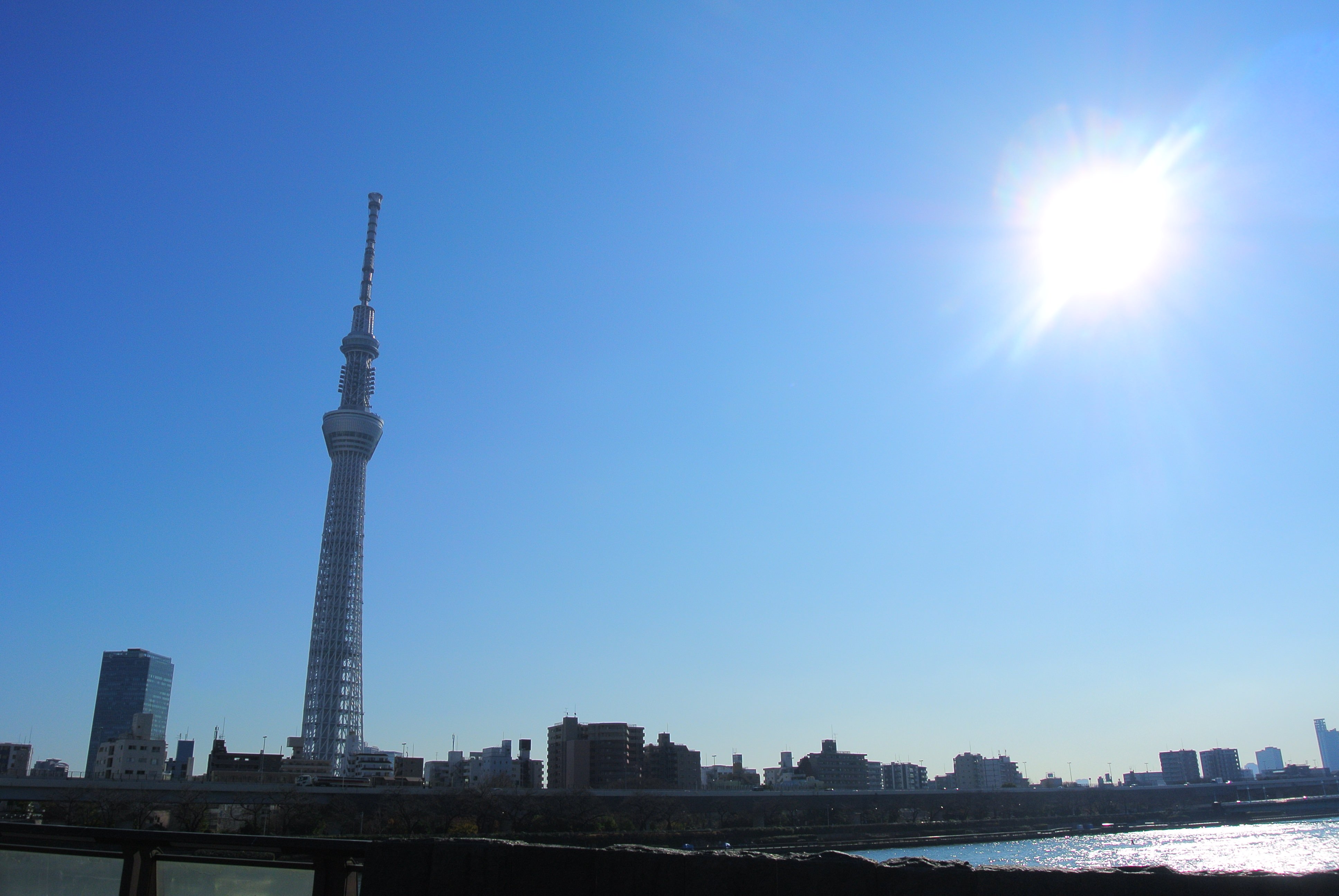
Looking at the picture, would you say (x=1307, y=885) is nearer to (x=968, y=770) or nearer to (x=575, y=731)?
(x=575, y=731)

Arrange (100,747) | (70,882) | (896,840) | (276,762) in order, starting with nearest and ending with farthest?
(70,882) → (896,840) → (276,762) → (100,747)

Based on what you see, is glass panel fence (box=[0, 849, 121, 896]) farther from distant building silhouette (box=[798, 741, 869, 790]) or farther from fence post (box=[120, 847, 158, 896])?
distant building silhouette (box=[798, 741, 869, 790])

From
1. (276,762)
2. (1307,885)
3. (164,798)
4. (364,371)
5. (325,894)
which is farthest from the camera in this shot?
(364,371)

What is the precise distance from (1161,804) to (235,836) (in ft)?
364

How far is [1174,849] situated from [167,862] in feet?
219

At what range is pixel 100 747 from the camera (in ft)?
283

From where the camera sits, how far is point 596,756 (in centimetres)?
9475

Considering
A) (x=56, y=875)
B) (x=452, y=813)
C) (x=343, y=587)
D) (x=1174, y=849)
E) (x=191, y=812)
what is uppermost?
(x=343, y=587)

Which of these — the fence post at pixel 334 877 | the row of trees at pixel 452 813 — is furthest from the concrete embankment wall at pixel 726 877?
the row of trees at pixel 452 813

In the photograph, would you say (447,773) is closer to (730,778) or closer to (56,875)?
(730,778)

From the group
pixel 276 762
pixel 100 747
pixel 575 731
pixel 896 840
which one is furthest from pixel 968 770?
pixel 100 747

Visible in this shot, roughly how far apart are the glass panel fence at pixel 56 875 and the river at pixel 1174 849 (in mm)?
44941

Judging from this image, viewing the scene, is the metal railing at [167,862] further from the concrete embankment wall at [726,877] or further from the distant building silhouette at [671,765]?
the distant building silhouette at [671,765]

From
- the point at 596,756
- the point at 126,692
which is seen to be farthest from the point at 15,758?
the point at 126,692
